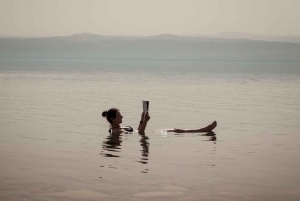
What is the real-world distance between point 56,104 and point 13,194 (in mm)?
19872

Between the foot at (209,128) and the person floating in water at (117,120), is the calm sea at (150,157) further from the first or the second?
the foot at (209,128)

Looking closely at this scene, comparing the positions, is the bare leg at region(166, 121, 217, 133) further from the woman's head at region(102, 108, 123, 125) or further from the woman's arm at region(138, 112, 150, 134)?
the woman's head at region(102, 108, 123, 125)

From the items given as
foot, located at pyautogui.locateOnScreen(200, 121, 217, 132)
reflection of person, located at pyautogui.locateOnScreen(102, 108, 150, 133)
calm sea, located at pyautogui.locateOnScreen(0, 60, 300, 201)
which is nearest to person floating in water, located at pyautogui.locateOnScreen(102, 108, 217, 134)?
reflection of person, located at pyautogui.locateOnScreen(102, 108, 150, 133)

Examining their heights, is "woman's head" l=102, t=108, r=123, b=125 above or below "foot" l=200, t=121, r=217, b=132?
above

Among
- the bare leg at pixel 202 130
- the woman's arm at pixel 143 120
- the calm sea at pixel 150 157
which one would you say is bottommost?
the calm sea at pixel 150 157

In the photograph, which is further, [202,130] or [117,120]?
A: [202,130]

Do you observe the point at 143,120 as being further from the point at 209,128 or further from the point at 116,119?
the point at 209,128

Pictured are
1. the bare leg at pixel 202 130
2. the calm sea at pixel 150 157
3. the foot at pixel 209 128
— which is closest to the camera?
the calm sea at pixel 150 157

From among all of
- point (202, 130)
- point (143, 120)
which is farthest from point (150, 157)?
point (202, 130)

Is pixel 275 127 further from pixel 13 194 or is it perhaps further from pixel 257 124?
pixel 13 194

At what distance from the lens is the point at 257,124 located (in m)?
21.6

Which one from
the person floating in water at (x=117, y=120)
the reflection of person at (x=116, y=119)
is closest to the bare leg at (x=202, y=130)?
the person floating in water at (x=117, y=120)

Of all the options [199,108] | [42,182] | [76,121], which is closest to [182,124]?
[76,121]

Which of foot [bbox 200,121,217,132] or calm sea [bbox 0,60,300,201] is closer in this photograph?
calm sea [bbox 0,60,300,201]
